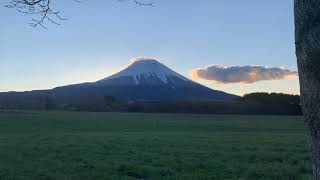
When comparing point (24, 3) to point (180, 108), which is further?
point (180, 108)

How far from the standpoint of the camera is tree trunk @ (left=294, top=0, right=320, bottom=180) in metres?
3.96

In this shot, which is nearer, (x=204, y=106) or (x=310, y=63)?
(x=310, y=63)

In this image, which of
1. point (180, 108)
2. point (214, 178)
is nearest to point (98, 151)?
point (214, 178)

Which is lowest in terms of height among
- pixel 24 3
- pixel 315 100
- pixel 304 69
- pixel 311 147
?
pixel 311 147

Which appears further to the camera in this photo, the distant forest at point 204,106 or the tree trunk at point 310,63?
the distant forest at point 204,106

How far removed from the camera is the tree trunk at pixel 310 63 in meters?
3.96

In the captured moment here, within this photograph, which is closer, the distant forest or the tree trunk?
the tree trunk

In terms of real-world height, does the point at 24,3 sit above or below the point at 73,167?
above

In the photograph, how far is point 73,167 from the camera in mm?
14859

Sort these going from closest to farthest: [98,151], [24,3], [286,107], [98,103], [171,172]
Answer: [24,3] < [171,172] < [98,151] < [286,107] < [98,103]

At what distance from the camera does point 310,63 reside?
4004 millimetres

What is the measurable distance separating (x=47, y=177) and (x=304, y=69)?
397 inches

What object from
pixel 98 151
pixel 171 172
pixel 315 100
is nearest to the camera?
pixel 315 100

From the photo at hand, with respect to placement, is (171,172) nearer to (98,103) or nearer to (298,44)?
(298,44)
